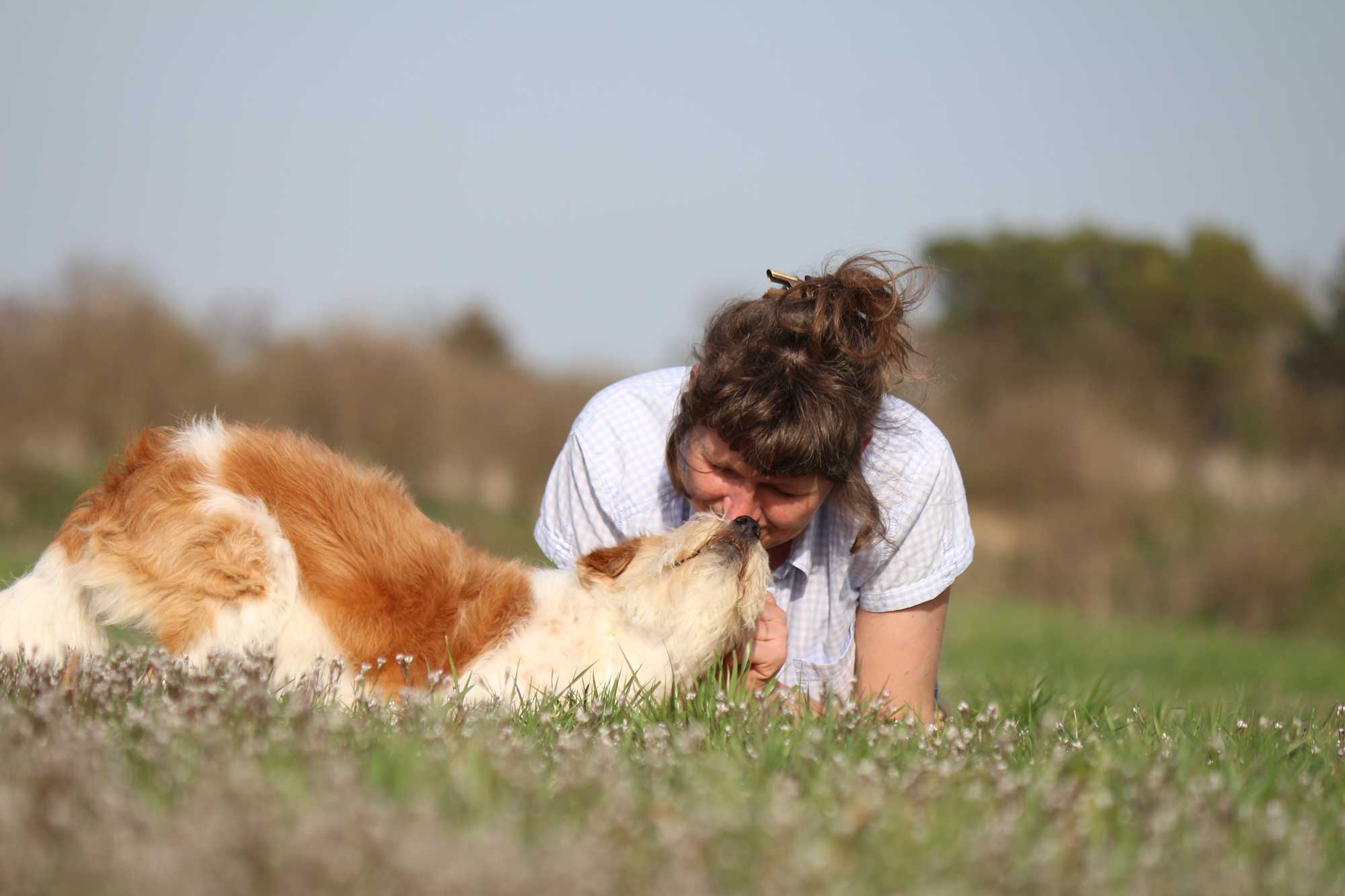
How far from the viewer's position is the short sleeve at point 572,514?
4703mm

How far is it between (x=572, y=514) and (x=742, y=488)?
1.04 meters

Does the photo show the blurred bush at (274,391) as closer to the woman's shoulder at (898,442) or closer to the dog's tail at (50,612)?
the dog's tail at (50,612)

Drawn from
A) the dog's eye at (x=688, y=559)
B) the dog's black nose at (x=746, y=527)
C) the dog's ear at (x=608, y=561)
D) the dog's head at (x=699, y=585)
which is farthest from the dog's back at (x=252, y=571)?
the dog's black nose at (x=746, y=527)

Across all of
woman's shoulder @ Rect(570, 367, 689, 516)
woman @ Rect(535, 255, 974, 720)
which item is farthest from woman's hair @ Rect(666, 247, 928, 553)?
woman's shoulder @ Rect(570, 367, 689, 516)

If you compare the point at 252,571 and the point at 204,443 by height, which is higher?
the point at 204,443

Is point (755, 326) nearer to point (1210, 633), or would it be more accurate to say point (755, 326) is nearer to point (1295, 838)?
point (1295, 838)

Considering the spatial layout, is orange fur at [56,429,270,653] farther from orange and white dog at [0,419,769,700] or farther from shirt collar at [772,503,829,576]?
shirt collar at [772,503,829,576]

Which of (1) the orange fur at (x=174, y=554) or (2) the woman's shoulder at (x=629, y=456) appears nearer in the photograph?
(1) the orange fur at (x=174, y=554)

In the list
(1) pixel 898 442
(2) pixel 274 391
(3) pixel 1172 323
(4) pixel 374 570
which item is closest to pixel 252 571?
(4) pixel 374 570

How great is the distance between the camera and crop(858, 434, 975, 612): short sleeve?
14.3 feet

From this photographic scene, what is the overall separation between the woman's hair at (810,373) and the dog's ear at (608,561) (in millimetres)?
391

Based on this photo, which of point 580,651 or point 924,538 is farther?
point 924,538

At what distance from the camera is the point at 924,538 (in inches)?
175

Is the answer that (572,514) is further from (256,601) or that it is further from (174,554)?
(174,554)
